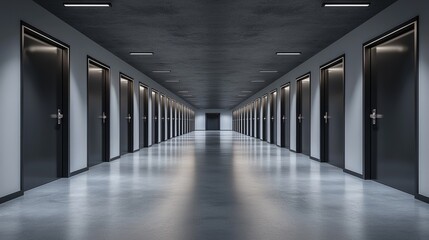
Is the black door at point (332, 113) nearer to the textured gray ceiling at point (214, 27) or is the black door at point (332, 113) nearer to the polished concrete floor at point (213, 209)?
the textured gray ceiling at point (214, 27)

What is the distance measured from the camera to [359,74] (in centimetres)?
912

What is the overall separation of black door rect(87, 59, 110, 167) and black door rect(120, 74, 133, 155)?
2274 millimetres

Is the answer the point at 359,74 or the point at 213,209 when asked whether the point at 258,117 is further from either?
the point at 213,209

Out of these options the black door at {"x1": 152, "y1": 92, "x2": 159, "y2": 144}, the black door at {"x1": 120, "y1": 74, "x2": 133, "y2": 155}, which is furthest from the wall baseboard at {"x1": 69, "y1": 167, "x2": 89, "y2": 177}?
the black door at {"x1": 152, "y1": 92, "x2": 159, "y2": 144}

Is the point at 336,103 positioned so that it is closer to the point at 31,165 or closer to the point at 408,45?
the point at 408,45

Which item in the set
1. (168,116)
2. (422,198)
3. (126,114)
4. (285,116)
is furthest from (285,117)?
(422,198)

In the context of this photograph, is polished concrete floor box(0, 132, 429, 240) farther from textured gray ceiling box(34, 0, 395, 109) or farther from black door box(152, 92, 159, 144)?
black door box(152, 92, 159, 144)

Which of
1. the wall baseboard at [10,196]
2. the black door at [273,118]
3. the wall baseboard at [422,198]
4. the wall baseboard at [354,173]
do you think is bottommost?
the wall baseboard at [354,173]

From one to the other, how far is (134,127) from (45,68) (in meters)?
Result: 8.13

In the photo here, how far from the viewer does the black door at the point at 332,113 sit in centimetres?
1091

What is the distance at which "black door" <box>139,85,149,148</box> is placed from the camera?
59.4 ft

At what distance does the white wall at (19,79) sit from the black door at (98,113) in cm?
40

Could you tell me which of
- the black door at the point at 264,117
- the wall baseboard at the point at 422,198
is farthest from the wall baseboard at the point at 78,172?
the black door at the point at 264,117

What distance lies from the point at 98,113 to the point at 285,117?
966 cm
